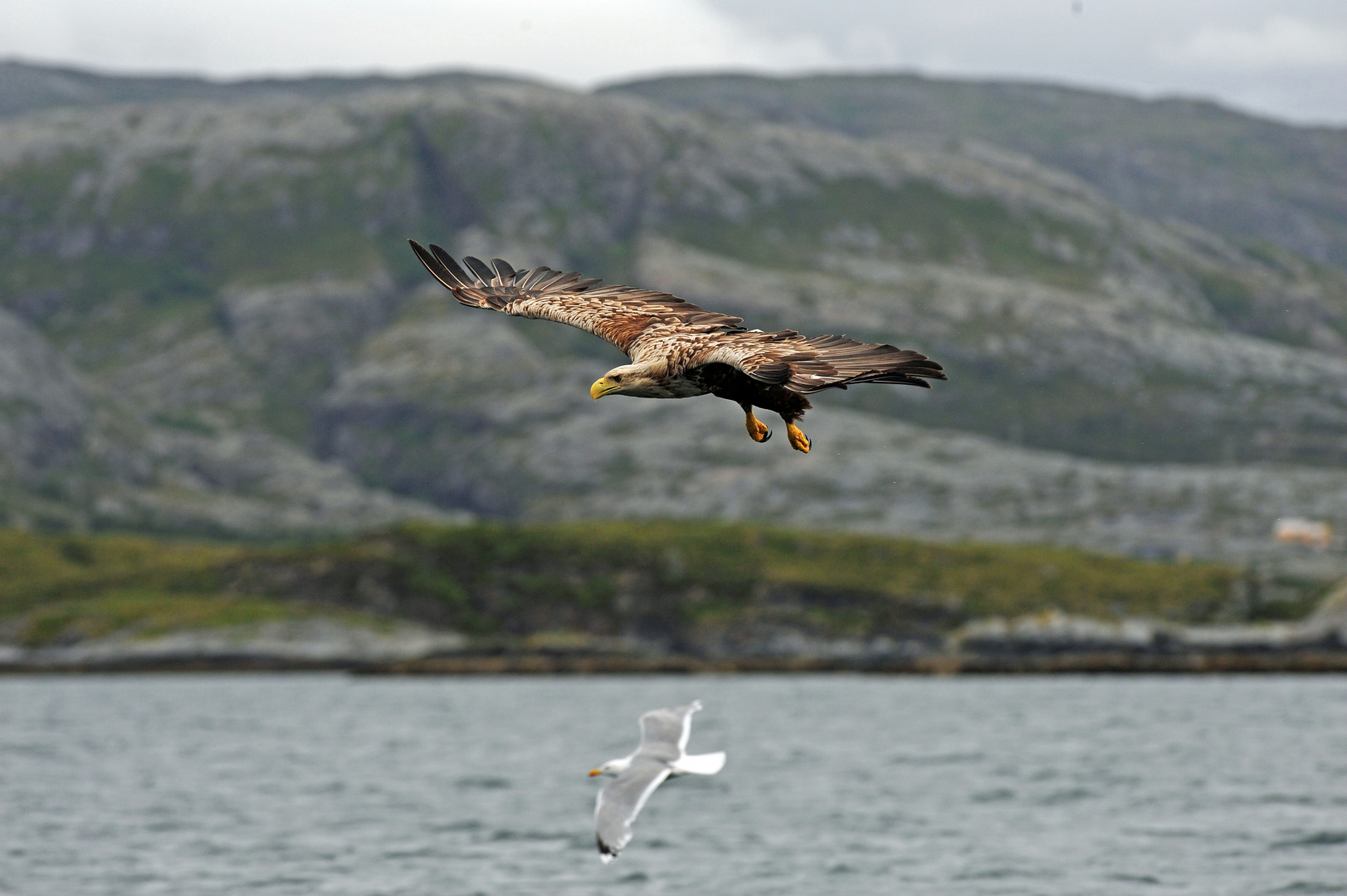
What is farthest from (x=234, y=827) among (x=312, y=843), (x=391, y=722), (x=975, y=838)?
(x=391, y=722)

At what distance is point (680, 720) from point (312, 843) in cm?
2274

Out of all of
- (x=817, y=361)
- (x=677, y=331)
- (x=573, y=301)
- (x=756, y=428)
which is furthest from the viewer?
(x=573, y=301)

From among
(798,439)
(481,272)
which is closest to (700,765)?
(481,272)

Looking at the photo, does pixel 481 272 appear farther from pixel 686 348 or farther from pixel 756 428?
pixel 756 428

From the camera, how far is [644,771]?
3131cm

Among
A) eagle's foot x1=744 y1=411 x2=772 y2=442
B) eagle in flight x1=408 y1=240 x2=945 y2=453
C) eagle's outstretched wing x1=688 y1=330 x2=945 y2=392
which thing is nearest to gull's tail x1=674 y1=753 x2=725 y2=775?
eagle in flight x1=408 y1=240 x2=945 y2=453

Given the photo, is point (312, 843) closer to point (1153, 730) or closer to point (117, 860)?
point (117, 860)

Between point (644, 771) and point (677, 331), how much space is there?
38.3 ft

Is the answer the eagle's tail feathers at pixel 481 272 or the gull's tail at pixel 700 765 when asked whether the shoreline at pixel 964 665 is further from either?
the eagle's tail feathers at pixel 481 272

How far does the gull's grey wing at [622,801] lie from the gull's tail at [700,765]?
33 centimetres

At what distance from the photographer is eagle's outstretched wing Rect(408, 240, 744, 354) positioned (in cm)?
2377

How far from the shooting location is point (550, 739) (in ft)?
332

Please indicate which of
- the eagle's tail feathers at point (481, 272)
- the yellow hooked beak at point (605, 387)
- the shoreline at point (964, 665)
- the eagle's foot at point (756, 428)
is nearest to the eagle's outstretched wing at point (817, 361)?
the yellow hooked beak at point (605, 387)

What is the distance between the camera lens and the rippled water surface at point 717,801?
153 ft
